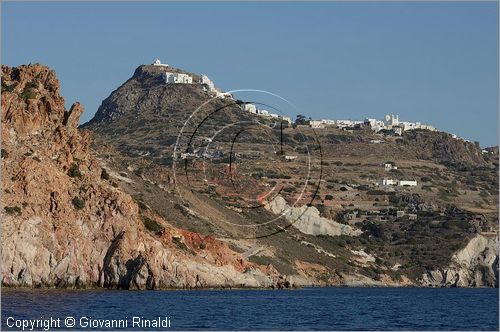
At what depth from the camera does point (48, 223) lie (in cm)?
9306

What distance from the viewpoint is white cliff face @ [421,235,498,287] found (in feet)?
556

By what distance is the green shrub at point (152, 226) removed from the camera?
10956 cm

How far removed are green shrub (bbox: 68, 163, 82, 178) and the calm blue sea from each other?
11.7 meters

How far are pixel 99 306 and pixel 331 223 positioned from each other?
106488 millimetres

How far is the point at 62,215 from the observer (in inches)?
3723

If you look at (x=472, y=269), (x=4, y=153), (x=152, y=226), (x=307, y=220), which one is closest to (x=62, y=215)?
(x=4, y=153)

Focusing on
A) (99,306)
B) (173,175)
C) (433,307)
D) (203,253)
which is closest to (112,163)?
(173,175)

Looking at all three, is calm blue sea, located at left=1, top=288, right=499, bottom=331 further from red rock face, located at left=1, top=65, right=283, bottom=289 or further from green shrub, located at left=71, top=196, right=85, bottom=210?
green shrub, located at left=71, top=196, right=85, bottom=210

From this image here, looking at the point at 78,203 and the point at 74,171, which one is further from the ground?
the point at 74,171

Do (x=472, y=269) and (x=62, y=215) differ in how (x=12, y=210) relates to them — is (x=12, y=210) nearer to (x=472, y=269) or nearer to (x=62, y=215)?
(x=62, y=215)

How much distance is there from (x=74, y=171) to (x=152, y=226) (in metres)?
11.7

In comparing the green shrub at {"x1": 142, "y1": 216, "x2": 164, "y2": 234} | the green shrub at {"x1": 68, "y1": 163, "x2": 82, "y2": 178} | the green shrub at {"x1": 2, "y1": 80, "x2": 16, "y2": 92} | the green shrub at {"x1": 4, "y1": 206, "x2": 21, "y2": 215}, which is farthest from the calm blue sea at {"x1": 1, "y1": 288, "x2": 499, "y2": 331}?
the green shrub at {"x1": 2, "y1": 80, "x2": 16, "y2": 92}

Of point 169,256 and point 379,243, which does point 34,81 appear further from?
point 379,243

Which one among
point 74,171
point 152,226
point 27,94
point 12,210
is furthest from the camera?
point 152,226
